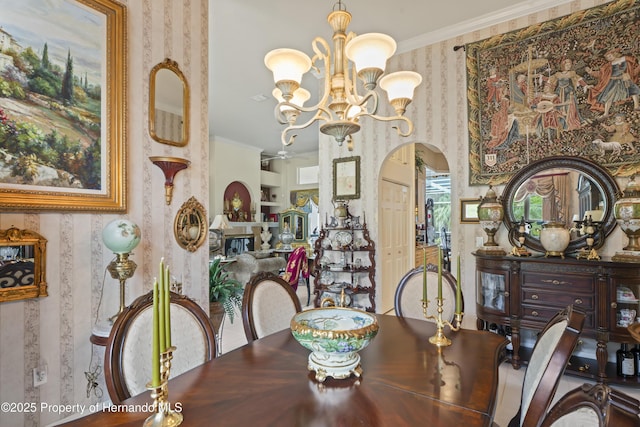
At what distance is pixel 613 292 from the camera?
2541mm

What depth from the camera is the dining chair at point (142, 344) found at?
1211 mm

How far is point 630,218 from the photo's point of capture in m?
2.60

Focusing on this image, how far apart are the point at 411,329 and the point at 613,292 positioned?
182cm

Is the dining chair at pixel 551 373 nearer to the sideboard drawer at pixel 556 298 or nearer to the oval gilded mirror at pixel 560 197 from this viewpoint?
the sideboard drawer at pixel 556 298

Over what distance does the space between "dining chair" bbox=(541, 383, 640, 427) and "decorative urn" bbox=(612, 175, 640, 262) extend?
251 cm

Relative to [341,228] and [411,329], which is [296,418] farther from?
[341,228]

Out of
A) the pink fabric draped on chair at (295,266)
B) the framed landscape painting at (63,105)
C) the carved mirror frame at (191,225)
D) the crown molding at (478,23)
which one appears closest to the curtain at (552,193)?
the crown molding at (478,23)

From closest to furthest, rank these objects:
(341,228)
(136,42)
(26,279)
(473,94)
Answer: (26,279) < (136,42) < (473,94) < (341,228)

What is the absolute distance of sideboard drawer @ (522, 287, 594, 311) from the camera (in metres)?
2.64

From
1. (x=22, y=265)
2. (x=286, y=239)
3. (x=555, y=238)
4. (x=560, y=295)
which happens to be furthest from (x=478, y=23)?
(x=286, y=239)

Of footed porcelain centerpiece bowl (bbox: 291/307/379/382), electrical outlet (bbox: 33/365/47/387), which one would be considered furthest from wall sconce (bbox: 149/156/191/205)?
footed porcelain centerpiece bowl (bbox: 291/307/379/382)

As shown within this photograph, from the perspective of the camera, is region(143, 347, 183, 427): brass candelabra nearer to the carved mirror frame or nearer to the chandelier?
the chandelier

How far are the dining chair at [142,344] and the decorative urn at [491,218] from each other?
2.71 metres

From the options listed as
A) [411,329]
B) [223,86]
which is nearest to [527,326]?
[411,329]
